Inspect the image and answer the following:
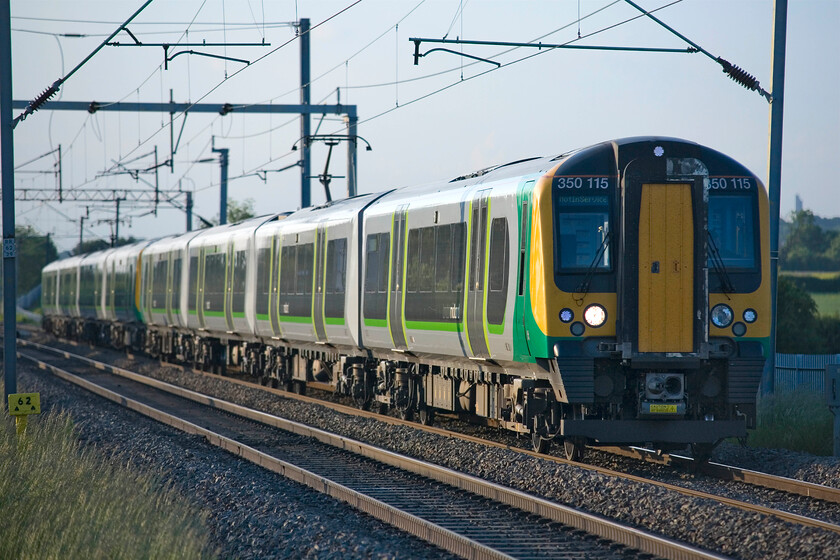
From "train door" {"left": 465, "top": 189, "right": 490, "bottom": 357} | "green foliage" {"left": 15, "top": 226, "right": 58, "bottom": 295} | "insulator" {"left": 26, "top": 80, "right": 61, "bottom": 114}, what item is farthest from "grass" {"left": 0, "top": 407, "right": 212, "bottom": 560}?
"green foliage" {"left": 15, "top": 226, "right": 58, "bottom": 295}

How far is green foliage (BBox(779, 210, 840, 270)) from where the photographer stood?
99.8 meters

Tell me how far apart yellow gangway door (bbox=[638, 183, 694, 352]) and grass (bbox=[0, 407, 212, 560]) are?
5001 millimetres

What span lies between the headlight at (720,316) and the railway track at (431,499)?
301 centimetres

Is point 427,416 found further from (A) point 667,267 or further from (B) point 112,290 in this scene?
(B) point 112,290

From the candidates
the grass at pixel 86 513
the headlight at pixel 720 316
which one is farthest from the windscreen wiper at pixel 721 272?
the grass at pixel 86 513

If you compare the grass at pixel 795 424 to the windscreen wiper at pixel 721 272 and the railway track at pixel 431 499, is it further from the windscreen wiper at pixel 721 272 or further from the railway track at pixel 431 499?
the railway track at pixel 431 499

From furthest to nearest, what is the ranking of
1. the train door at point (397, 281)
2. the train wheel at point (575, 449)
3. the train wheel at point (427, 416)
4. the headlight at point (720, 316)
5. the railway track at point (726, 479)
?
the train wheel at point (427, 416) → the train door at point (397, 281) → the train wheel at point (575, 449) → the headlight at point (720, 316) → the railway track at point (726, 479)

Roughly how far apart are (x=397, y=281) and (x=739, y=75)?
5.56 m

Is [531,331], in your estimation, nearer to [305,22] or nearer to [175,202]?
[305,22]

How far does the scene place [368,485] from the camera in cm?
1187

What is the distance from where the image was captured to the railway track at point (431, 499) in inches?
340

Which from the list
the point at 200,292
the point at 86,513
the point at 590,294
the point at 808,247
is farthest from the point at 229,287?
the point at 808,247

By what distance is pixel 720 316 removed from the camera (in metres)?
12.1

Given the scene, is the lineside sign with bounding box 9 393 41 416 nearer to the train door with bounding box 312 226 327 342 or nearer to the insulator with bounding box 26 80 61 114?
the insulator with bounding box 26 80 61 114
